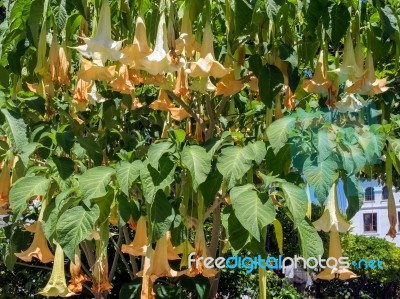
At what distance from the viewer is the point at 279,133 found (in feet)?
4.30

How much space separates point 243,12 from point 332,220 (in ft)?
1.92

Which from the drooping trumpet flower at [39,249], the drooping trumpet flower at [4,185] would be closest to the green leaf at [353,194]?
the drooping trumpet flower at [39,249]

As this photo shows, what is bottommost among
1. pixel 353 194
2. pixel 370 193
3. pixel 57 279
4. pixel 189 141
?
pixel 57 279

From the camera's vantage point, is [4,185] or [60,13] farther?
[4,185]

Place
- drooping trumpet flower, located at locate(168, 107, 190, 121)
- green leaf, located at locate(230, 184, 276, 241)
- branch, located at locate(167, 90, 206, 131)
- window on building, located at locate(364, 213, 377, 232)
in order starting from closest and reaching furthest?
green leaf, located at locate(230, 184, 276, 241) < branch, located at locate(167, 90, 206, 131) < drooping trumpet flower, located at locate(168, 107, 190, 121) < window on building, located at locate(364, 213, 377, 232)

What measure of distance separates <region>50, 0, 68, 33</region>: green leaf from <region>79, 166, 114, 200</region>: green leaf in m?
0.35

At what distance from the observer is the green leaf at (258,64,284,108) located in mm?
1473

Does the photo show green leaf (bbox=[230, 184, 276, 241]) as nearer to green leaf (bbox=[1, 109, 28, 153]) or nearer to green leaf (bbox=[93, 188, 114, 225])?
green leaf (bbox=[93, 188, 114, 225])

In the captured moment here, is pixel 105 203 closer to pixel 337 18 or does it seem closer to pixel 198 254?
pixel 198 254

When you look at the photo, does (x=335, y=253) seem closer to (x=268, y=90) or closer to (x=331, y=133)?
(x=331, y=133)

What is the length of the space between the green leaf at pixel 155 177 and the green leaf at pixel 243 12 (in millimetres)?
359

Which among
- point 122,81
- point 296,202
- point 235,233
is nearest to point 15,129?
point 122,81

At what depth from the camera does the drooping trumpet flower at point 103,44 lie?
1354 millimetres

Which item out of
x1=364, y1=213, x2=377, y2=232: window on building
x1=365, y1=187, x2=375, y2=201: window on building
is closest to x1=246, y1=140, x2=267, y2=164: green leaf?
x1=365, y1=187, x2=375, y2=201: window on building
